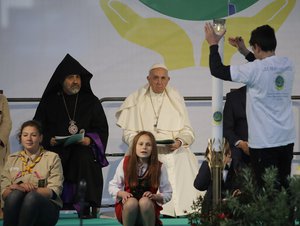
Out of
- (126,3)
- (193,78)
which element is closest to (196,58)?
(193,78)

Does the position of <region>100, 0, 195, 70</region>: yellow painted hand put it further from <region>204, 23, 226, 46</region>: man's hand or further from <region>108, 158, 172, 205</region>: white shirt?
<region>204, 23, 226, 46</region>: man's hand

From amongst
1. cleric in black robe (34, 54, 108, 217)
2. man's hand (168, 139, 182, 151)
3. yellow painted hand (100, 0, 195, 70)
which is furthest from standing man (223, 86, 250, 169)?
yellow painted hand (100, 0, 195, 70)

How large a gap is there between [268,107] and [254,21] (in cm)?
372

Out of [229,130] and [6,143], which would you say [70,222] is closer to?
[6,143]

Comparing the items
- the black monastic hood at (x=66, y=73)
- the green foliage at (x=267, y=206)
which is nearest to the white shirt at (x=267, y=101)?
the green foliage at (x=267, y=206)

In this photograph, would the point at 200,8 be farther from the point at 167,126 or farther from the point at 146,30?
the point at 167,126

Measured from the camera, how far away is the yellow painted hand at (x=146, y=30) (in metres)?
10.0

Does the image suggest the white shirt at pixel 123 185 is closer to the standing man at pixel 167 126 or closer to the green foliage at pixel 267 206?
the standing man at pixel 167 126

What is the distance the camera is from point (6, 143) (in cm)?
912

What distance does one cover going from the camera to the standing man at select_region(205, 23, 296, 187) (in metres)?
6.51

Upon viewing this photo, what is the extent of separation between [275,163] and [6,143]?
133 inches

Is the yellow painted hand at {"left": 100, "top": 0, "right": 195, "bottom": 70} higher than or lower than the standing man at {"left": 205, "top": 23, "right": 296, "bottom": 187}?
higher

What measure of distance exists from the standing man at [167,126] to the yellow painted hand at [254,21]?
0.72 metres

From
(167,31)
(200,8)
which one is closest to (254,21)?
(200,8)
